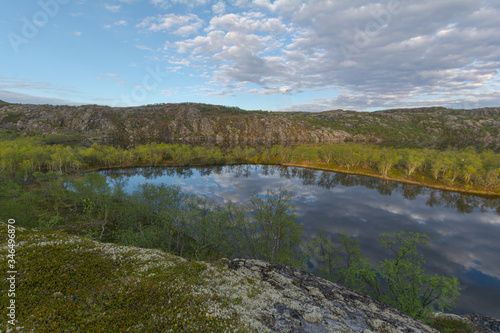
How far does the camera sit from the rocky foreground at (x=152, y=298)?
10.0 metres

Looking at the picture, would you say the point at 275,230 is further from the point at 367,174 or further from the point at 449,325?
the point at 367,174

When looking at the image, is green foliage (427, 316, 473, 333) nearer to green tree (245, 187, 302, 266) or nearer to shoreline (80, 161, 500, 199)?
green tree (245, 187, 302, 266)

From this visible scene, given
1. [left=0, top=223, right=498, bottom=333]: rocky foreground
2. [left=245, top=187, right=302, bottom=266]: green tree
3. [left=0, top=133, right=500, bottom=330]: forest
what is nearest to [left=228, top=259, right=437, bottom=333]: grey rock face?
[left=0, top=223, right=498, bottom=333]: rocky foreground

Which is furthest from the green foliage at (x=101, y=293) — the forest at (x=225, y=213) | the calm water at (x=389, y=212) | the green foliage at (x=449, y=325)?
the calm water at (x=389, y=212)

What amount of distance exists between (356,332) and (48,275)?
1979 cm

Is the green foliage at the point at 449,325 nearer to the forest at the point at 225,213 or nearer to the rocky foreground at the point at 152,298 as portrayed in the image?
the forest at the point at 225,213

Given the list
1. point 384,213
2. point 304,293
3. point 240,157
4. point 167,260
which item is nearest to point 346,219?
point 384,213

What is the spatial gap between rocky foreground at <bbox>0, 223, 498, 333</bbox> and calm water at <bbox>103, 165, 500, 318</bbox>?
4553 centimetres

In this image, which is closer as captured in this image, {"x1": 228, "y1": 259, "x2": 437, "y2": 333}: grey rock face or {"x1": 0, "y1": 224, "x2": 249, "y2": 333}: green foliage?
{"x1": 0, "y1": 224, "x2": 249, "y2": 333}: green foliage

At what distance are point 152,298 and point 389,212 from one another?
92251mm

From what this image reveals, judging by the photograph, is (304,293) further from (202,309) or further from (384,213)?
(384,213)

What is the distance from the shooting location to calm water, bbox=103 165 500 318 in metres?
49.4

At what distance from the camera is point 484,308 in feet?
128

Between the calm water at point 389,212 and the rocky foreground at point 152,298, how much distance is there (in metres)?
45.5
